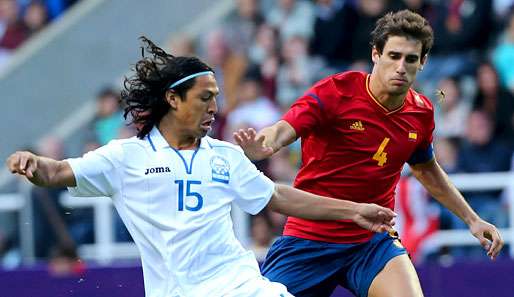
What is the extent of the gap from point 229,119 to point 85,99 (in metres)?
3.15

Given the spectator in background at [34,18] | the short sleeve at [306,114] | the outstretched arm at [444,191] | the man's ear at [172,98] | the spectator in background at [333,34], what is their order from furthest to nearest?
the spectator in background at [34,18] < the spectator in background at [333,34] < the outstretched arm at [444,191] < the short sleeve at [306,114] < the man's ear at [172,98]

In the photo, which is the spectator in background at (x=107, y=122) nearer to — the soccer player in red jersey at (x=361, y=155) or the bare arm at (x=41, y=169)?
the soccer player in red jersey at (x=361, y=155)

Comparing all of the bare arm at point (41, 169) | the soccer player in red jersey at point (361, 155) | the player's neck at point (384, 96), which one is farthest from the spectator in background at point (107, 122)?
the bare arm at point (41, 169)

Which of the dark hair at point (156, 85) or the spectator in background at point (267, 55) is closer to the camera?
the dark hair at point (156, 85)

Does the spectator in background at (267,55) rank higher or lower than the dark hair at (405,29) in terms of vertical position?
lower

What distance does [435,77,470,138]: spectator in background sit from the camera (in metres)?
12.3

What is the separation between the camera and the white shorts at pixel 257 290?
21.6 ft

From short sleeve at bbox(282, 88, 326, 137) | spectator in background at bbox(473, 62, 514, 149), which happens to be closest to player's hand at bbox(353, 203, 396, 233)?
short sleeve at bbox(282, 88, 326, 137)

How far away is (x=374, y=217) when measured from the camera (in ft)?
22.6

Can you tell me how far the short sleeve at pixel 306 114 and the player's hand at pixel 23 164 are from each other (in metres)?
1.98

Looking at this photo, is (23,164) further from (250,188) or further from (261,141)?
(261,141)

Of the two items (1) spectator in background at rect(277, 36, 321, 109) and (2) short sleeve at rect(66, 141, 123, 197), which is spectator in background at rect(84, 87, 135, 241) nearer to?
(1) spectator in background at rect(277, 36, 321, 109)

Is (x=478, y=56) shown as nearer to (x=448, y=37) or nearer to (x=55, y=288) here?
(x=448, y=37)

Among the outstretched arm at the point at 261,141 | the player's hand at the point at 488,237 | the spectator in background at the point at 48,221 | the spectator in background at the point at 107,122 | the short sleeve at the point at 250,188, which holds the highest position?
the outstretched arm at the point at 261,141
